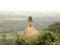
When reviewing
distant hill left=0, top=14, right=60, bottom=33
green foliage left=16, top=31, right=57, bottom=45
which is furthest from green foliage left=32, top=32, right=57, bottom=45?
distant hill left=0, top=14, right=60, bottom=33

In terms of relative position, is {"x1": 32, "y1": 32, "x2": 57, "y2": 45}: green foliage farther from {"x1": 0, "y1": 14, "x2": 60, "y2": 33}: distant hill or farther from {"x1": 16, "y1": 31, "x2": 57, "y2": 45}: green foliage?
{"x1": 0, "y1": 14, "x2": 60, "y2": 33}: distant hill

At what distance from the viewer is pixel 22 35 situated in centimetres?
2998

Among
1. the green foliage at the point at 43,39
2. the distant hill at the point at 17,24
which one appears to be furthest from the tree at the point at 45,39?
the distant hill at the point at 17,24

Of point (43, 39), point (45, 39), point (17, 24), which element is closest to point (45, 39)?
point (45, 39)

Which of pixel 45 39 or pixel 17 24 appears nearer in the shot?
pixel 45 39

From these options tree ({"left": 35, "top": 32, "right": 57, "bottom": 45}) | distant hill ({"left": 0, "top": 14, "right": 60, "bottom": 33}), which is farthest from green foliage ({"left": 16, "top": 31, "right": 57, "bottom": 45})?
distant hill ({"left": 0, "top": 14, "right": 60, "bottom": 33})

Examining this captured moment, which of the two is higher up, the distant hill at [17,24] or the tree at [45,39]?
the tree at [45,39]

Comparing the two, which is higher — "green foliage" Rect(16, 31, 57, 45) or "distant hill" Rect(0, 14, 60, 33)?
"green foliage" Rect(16, 31, 57, 45)

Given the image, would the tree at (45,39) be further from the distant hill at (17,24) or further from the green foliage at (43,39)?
the distant hill at (17,24)

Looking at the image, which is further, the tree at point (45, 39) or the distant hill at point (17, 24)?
the distant hill at point (17, 24)

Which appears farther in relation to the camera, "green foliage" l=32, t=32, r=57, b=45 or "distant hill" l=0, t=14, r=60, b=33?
"distant hill" l=0, t=14, r=60, b=33

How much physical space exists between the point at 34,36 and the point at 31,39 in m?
0.73

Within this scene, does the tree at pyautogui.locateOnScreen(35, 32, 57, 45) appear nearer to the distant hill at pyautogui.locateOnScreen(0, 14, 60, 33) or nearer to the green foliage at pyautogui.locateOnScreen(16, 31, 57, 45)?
the green foliage at pyautogui.locateOnScreen(16, 31, 57, 45)

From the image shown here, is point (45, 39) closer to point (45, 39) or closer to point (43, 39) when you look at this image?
point (45, 39)
